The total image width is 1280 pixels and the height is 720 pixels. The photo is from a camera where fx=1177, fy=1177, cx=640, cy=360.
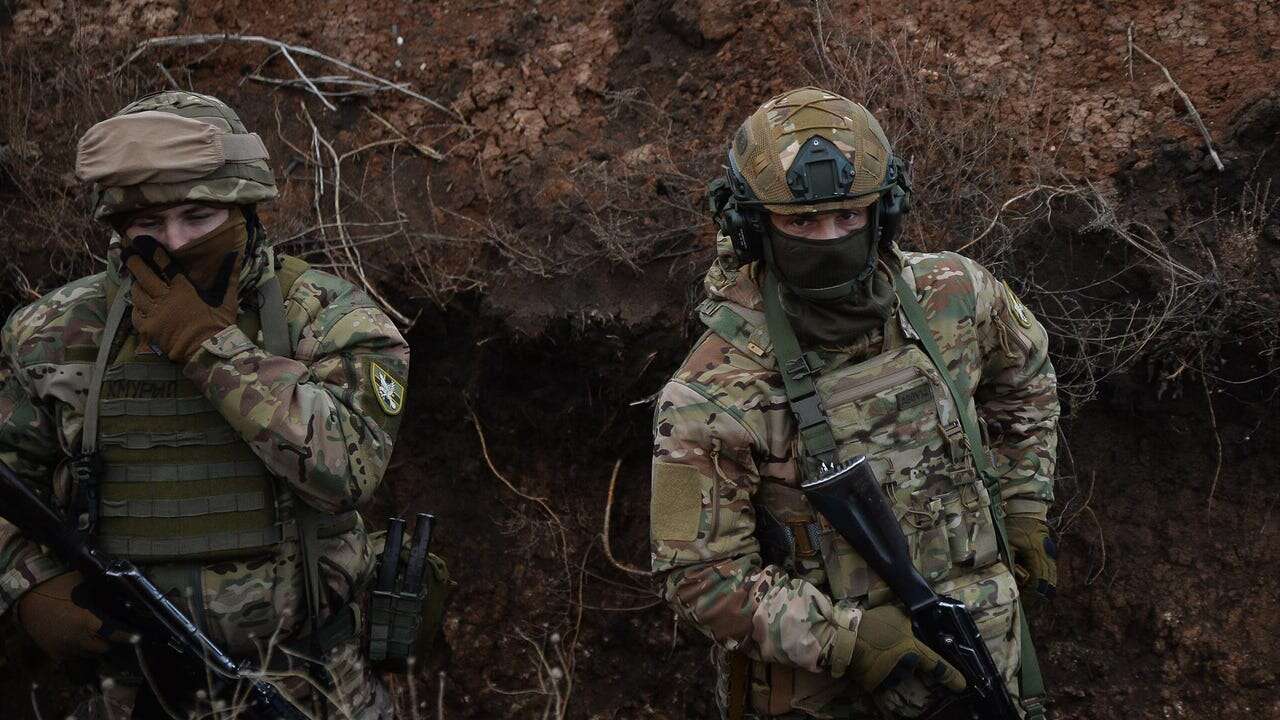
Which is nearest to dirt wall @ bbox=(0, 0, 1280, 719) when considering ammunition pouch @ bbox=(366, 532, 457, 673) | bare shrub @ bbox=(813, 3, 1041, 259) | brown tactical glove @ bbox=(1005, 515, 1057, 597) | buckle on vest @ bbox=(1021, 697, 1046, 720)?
bare shrub @ bbox=(813, 3, 1041, 259)

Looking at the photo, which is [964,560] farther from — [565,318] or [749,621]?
[565,318]

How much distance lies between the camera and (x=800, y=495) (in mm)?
3002

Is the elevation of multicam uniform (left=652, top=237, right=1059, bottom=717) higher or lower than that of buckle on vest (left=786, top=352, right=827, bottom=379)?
lower

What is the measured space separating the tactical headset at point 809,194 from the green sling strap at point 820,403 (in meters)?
0.12

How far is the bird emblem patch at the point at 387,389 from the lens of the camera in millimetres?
3240

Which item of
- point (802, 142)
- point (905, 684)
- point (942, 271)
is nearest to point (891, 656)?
point (905, 684)

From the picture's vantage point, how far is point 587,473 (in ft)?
16.4

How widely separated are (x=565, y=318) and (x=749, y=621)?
2096 mm

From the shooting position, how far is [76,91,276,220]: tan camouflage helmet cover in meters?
3.07

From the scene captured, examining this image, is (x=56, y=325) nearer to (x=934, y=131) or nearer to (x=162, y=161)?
(x=162, y=161)

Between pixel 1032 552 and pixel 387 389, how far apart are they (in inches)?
73.2

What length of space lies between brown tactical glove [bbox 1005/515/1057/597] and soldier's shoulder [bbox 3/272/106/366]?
2631 mm

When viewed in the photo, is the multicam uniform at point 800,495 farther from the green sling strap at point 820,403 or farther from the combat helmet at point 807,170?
the combat helmet at point 807,170

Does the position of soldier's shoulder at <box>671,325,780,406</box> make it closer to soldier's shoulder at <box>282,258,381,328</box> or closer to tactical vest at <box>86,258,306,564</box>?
soldier's shoulder at <box>282,258,381,328</box>
